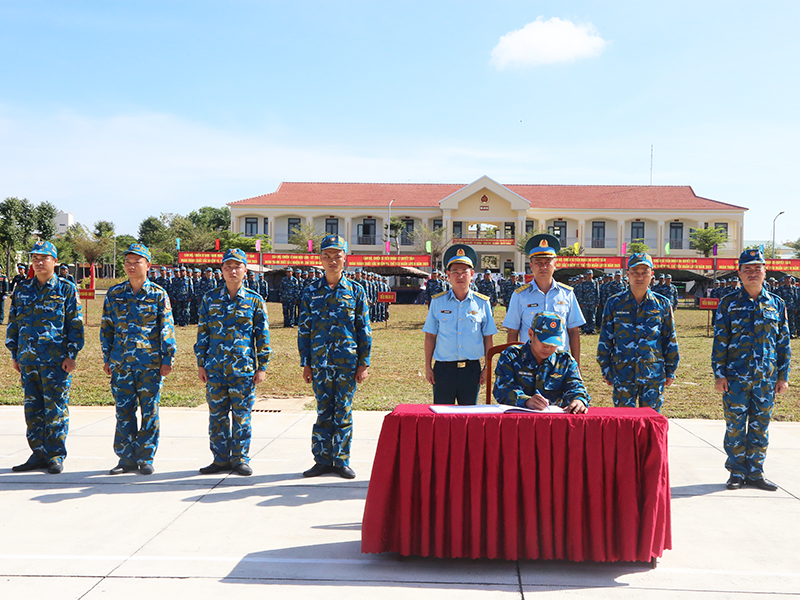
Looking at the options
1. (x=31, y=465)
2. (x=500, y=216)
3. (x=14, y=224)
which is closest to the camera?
(x=31, y=465)

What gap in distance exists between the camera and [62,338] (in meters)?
5.77

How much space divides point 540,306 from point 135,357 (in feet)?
11.5

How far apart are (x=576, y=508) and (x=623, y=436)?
1.59 feet

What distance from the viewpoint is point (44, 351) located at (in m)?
5.65

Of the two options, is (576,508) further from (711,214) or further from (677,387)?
(711,214)

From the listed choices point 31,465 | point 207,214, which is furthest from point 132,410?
point 207,214

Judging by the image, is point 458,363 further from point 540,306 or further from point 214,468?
point 214,468

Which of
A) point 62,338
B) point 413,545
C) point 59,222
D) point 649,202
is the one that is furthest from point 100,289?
point 413,545

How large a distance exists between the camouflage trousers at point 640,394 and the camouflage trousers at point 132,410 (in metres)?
3.98

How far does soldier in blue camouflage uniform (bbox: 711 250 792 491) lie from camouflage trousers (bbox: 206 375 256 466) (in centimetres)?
399

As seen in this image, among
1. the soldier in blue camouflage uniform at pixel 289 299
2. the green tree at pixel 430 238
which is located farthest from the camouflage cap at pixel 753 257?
the green tree at pixel 430 238

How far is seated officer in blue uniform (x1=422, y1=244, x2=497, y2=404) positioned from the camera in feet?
18.4

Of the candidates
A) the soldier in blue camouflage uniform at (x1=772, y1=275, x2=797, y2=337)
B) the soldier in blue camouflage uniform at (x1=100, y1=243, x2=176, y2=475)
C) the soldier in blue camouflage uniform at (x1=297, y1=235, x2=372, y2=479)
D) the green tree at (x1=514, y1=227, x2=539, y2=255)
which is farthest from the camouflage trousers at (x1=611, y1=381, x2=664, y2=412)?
the green tree at (x1=514, y1=227, x2=539, y2=255)

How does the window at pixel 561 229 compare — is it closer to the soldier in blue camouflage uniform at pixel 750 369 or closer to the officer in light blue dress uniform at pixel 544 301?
the soldier in blue camouflage uniform at pixel 750 369
